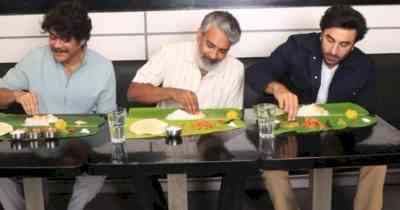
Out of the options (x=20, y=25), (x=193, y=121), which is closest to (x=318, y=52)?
(x=193, y=121)

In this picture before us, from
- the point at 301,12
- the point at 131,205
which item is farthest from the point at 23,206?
the point at 301,12

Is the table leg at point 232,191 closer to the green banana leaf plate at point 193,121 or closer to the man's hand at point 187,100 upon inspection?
the green banana leaf plate at point 193,121

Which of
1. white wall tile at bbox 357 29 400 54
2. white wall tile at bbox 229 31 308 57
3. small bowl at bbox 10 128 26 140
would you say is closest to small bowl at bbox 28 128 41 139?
small bowl at bbox 10 128 26 140

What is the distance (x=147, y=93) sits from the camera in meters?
2.42

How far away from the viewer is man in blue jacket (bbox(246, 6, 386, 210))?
2.29 m

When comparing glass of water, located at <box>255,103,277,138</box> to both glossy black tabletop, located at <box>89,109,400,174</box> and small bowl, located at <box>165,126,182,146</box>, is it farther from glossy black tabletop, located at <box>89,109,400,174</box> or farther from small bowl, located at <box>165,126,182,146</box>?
small bowl, located at <box>165,126,182,146</box>

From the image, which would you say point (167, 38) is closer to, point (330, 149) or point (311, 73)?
point (311, 73)

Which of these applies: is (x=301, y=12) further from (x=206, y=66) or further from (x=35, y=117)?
(x=35, y=117)

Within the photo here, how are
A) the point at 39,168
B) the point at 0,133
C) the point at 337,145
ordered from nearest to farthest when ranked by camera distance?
the point at 39,168
the point at 337,145
the point at 0,133

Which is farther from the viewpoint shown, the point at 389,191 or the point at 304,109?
the point at 389,191

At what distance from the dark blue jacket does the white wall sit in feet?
1.62

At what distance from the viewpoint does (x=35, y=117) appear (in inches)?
81.9

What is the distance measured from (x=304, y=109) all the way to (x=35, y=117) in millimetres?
1030

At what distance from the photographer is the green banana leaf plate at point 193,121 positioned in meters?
1.94
